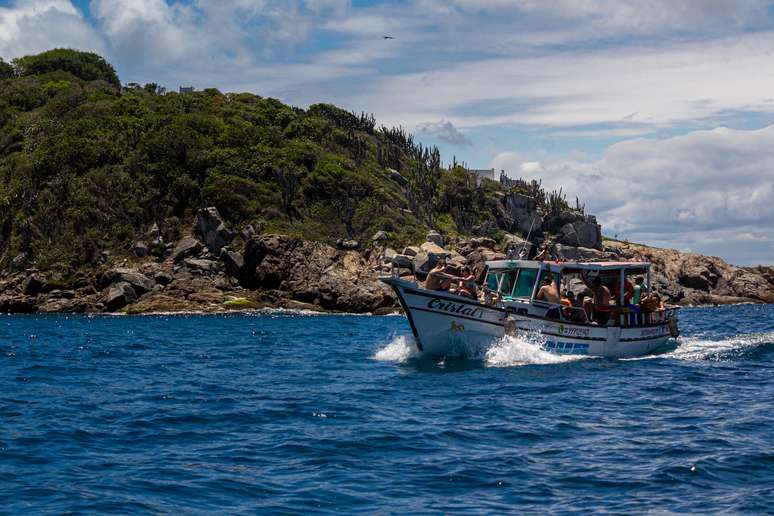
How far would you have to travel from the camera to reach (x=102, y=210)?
83.0 m

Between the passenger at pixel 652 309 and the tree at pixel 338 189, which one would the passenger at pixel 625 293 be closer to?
the passenger at pixel 652 309

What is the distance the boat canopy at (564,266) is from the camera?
2895 cm

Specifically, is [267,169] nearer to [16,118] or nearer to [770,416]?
[16,118]

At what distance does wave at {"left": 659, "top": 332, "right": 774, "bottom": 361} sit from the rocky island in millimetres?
34322

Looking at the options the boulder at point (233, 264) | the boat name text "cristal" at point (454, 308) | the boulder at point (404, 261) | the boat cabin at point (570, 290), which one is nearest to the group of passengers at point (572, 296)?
the boat cabin at point (570, 290)

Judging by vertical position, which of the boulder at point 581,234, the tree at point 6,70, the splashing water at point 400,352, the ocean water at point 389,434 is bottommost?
the ocean water at point 389,434

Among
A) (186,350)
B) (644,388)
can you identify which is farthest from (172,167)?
(644,388)

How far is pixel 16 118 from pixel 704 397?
323 feet

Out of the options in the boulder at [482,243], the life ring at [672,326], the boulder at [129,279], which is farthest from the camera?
the boulder at [482,243]

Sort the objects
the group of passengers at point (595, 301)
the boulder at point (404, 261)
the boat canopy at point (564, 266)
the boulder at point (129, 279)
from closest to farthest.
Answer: the group of passengers at point (595, 301) → the boat canopy at point (564, 266) → the boulder at point (129, 279) → the boulder at point (404, 261)

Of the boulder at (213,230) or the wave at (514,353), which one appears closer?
the wave at (514,353)

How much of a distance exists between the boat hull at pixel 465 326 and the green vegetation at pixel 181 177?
180 feet

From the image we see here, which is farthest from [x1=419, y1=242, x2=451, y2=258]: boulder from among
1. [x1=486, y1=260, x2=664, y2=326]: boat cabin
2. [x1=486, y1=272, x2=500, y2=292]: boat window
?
[x1=486, y1=272, x2=500, y2=292]: boat window

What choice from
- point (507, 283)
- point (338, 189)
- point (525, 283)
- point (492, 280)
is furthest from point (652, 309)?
point (338, 189)
